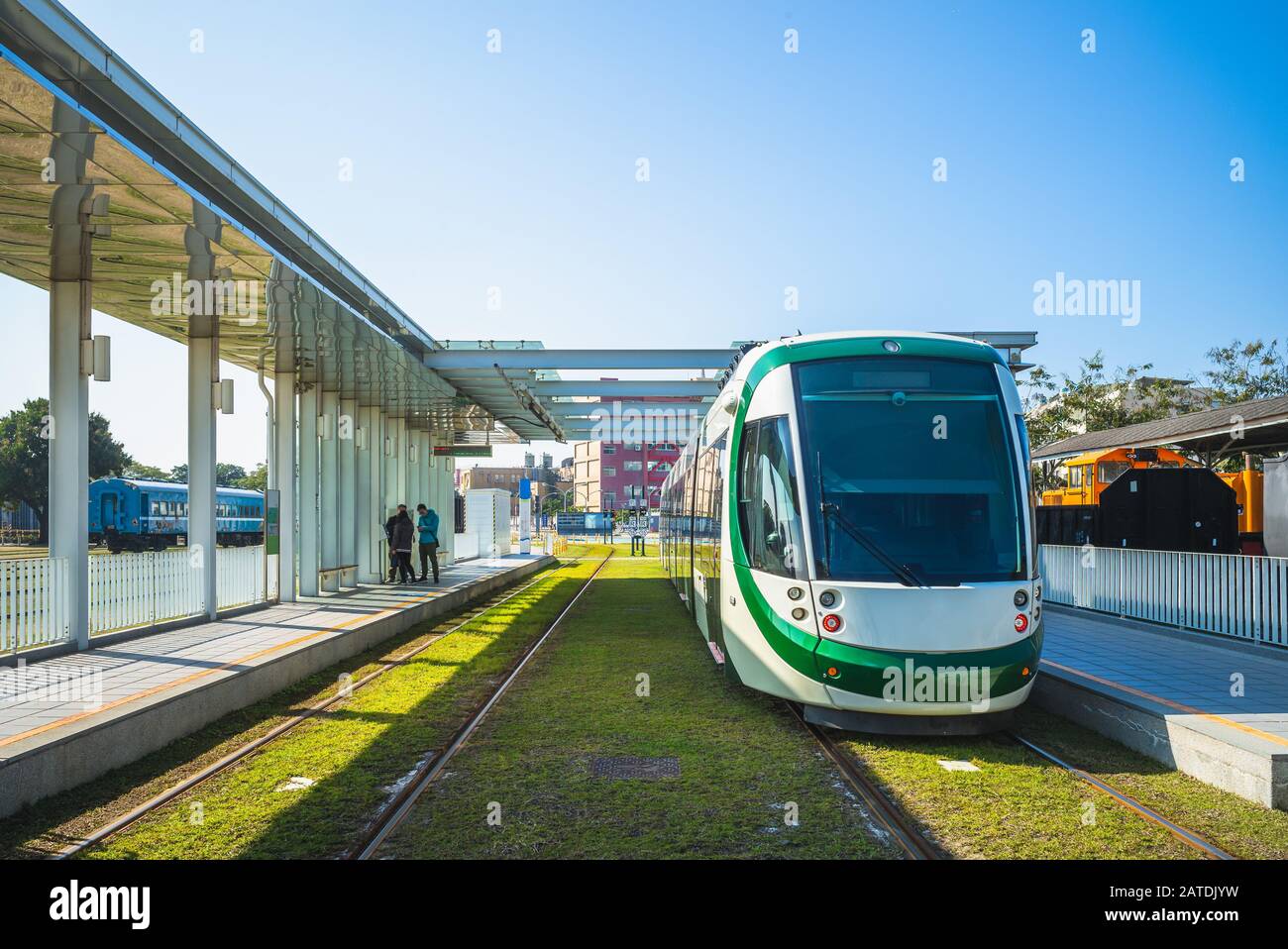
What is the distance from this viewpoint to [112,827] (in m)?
5.62

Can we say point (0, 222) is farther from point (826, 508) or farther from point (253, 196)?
point (826, 508)

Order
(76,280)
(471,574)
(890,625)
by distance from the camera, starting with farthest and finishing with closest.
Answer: (471,574) → (76,280) → (890,625)

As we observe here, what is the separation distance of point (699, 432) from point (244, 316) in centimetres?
681

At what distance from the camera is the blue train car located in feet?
127

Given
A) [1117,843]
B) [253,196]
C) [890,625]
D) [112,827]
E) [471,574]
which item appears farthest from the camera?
[471,574]

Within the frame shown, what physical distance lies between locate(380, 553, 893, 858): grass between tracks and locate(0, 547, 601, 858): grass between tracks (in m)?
0.63

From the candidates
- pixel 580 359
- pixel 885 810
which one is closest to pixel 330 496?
pixel 580 359

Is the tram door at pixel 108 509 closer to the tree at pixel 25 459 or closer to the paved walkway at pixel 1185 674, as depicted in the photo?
the tree at pixel 25 459

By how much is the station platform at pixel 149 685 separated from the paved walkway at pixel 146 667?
1 centimetres

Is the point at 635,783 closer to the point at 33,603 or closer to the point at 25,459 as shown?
the point at 33,603

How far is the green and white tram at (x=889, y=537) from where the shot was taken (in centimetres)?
735

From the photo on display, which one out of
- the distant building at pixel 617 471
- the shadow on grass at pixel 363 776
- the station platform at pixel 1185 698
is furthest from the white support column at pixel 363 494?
the distant building at pixel 617 471

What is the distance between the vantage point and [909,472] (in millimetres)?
7859

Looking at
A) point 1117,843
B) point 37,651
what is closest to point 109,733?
point 37,651
